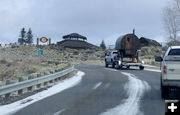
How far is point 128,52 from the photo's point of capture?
2909 cm

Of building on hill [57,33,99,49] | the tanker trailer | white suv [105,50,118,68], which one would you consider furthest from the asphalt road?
building on hill [57,33,99,49]

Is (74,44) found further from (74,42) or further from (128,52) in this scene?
(128,52)

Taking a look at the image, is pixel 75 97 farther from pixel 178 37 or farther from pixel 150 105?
pixel 178 37

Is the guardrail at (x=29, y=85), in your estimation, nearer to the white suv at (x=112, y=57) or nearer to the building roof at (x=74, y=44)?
the white suv at (x=112, y=57)

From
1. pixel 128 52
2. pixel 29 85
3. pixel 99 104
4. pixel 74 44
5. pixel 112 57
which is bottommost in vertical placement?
pixel 99 104

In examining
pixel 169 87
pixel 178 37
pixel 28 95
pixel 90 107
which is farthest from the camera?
pixel 178 37

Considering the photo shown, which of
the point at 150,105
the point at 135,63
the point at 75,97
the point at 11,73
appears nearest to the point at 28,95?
the point at 75,97

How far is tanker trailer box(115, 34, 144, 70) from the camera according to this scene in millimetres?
28641

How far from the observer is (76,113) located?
759 centimetres

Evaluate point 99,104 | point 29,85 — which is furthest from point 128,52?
point 99,104

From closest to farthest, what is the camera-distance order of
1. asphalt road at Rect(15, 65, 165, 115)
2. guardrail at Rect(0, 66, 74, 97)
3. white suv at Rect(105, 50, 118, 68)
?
asphalt road at Rect(15, 65, 165, 115) < guardrail at Rect(0, 66, 74, 97) < white suv at Rect(105, 50, 118, 68)

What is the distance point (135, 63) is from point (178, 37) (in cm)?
2108

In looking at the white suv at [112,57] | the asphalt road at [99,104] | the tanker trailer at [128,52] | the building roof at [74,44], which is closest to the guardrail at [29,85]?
the asphalt road at [99,104]

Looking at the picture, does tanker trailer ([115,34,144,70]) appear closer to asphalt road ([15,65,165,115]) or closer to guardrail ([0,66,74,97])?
guardrail ([0,66,74,97])
